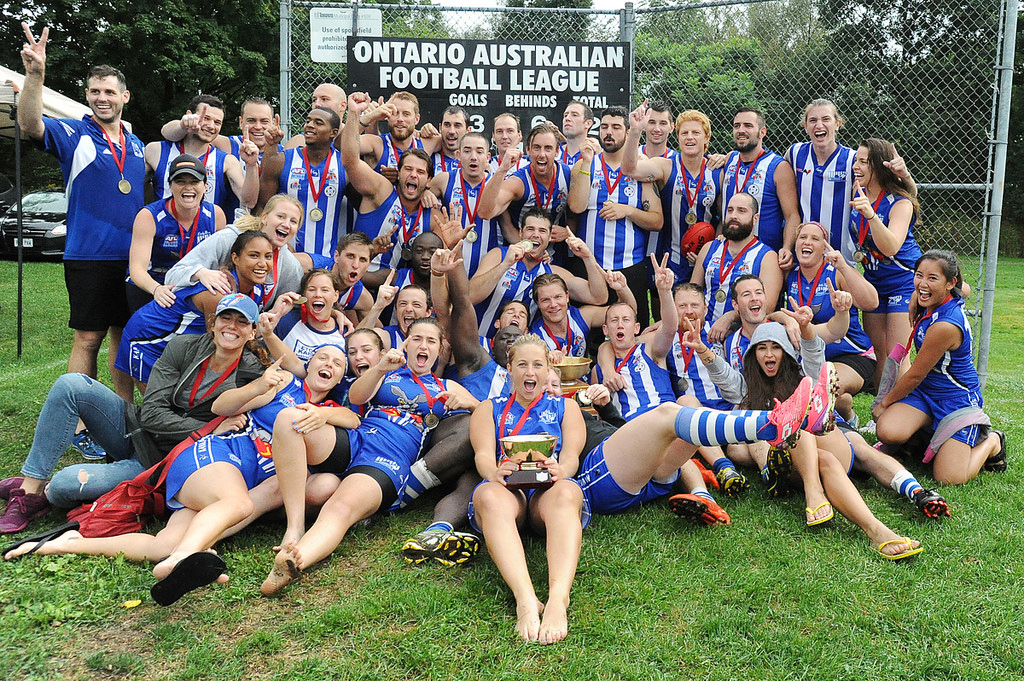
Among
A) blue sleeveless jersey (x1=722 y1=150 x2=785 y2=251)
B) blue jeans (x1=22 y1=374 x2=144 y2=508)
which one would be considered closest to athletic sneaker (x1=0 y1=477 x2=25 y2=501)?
blue jeans (x1=22 y1=374 x2=144 y2=508)

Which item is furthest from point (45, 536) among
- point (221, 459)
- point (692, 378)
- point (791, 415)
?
point (692, 378)

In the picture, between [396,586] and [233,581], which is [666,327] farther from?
[233,581]

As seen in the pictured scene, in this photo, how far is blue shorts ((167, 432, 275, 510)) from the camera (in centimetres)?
400

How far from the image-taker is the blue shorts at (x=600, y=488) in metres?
4.27

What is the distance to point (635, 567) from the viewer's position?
12.9 feet

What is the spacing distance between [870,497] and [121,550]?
13.7 ft

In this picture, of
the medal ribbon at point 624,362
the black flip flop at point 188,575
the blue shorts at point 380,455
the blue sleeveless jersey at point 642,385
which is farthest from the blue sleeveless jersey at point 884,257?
the black flip flop at point 188,575

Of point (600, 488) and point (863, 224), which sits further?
point (863, 224)

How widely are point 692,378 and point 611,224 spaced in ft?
5.07

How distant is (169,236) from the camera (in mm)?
5234

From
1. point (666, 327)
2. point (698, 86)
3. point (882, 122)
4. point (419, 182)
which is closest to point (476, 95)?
point (419, 182)

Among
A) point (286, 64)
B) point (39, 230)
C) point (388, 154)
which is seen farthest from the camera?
point (39, 230)

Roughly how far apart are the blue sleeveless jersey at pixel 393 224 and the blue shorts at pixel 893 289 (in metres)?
3.50

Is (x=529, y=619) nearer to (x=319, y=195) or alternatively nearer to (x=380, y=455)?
(x=380, y=455)
